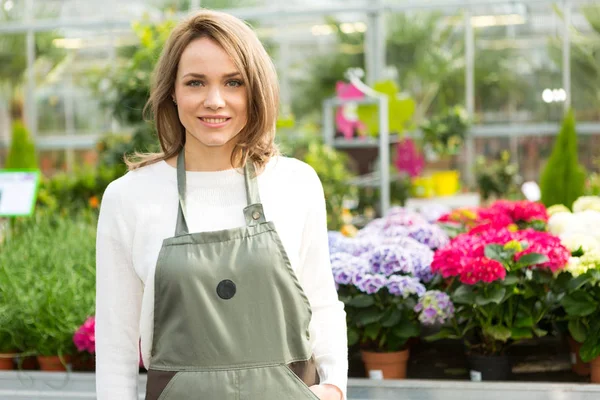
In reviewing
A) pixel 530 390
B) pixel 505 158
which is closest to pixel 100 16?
pixel 505 158

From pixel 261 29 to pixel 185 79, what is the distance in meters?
8.22

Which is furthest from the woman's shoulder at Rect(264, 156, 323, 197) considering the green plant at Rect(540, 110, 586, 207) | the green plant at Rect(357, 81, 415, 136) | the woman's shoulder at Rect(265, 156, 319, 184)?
the green plant at Rect(357, 81, 415, 136)

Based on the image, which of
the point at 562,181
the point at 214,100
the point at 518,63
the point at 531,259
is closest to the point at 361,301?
the point at 531,259

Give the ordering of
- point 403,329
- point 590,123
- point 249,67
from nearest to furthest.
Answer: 1. point 249,67
2. point 403,329
3. point 590,123

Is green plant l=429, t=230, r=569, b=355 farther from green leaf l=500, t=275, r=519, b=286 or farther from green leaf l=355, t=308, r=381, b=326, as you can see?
green leaf l=355, t=308, r=381, b=326

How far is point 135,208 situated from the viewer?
1340mm

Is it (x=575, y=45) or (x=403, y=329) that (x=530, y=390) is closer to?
(x=403, y=329)

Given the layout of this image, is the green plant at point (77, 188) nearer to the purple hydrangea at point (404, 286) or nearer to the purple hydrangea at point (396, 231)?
the purple hydrangea at point (396, 231)

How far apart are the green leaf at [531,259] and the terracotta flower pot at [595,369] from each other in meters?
0.36

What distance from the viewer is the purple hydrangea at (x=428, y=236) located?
273 centimetres

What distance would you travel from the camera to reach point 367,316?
95.4 inches

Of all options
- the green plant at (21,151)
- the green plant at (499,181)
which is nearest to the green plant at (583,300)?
the green plant at (499,181)

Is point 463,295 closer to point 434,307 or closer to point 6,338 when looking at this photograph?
point 434,307

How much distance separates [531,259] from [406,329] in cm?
45
